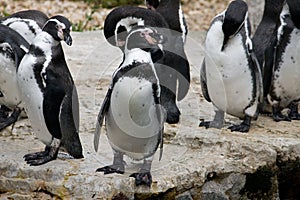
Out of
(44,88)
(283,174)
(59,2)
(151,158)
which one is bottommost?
(59,2)

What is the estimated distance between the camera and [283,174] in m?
4.62

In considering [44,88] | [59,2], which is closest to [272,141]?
[44,88]

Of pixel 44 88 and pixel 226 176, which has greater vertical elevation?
pixel 44 88

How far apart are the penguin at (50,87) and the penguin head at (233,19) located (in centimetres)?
99

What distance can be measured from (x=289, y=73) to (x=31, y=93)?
6.01 ft

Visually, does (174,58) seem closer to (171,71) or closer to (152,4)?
(171,71)

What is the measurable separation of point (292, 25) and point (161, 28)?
108 cm

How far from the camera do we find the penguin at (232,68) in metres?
4.59

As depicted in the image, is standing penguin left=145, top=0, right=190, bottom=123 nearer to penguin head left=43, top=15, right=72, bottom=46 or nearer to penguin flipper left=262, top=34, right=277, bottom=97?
penguin flipper left=262, top=34, right=277, bottom=97

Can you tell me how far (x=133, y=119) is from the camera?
3838 millimetres

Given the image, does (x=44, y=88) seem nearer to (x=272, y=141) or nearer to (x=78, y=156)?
(x=78, y=156)

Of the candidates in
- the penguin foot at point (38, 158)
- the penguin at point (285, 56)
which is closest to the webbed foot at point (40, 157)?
the penguin foot at point (38, 158)

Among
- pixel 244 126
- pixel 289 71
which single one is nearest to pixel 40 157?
pixel 244 126

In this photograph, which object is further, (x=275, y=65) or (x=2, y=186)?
(x=275, y=65)
